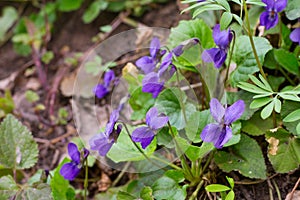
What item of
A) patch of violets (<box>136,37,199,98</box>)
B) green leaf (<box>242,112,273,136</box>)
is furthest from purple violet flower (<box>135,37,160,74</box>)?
green leaf (<box>242,112,273,136</box>)

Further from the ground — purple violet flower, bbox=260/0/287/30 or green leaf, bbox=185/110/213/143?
purple violet flower, bbox=260/0/287/30

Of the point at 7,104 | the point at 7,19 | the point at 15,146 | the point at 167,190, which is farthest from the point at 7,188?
the point at 7,19

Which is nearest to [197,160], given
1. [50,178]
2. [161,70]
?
[161,70]

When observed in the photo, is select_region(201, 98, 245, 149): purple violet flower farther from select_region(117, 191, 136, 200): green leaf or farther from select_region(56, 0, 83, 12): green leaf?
select_region(56, 0, 83, 12): green leaf

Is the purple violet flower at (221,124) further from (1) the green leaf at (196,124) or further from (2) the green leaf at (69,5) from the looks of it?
(2) the green leaf at (69,5)

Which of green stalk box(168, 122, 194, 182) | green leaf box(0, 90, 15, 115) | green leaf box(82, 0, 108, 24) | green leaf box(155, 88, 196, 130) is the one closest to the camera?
green stalk box(168, 122, 194, 182)

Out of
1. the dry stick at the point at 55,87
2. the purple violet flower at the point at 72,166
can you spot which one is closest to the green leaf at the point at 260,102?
the purple violet flower at the point at 72,166
